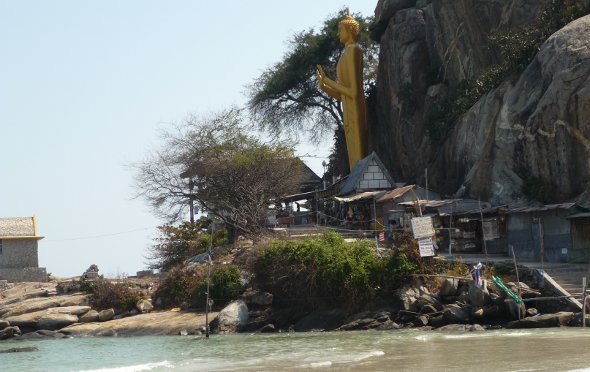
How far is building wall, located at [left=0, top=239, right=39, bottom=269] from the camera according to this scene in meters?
50.4

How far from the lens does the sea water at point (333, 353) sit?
23.0 metres

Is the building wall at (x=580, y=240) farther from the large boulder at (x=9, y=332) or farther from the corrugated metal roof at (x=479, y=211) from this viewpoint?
the large boulder at (x=9, y=332)

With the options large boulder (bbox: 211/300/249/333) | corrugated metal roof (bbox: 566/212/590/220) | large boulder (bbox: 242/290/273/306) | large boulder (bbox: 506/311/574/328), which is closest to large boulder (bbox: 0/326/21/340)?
large boulder (bbox: 211/300/249/333)

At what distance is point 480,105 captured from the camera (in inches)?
1706

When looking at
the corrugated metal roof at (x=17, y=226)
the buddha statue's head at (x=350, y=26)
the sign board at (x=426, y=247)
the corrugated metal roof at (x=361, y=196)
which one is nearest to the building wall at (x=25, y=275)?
the corrugated metal roof at (x=17, y=226)

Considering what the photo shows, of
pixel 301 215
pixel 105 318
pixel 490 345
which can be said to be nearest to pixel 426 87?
pixel 301 215

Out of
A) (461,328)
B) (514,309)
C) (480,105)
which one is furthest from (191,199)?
(514,309)

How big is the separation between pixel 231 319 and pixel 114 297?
818 centimetres

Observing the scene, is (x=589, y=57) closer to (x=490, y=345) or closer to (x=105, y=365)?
(x=490, y=345)

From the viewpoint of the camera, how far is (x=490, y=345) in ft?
83.3

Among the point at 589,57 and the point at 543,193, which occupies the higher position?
the point at 589,57

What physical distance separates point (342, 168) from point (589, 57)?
1016 inches

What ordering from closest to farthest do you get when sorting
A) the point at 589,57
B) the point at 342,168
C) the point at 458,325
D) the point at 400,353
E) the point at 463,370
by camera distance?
the point at 463,370 < the point at 400,353 < the point at 458,325 < the point at 589,57 < the point at 342,168

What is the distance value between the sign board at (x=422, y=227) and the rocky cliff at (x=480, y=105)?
608 centimetres
